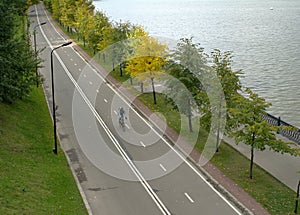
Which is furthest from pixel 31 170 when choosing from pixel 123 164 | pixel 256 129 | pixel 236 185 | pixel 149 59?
pixel 149 59

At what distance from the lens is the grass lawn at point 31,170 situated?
18250 millimetres

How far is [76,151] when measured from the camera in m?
27.3

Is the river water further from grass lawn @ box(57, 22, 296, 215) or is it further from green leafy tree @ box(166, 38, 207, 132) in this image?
grass lawn @ box(57, 22, 296, 215)

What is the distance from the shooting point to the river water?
48844mm

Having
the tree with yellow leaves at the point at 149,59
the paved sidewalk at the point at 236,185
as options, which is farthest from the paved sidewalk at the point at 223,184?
the tree with yellow leaves at the point at 149,59

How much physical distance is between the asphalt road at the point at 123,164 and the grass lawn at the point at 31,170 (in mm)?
981

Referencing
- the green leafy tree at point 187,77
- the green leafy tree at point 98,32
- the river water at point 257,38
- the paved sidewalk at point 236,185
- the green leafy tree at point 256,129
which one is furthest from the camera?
the green leafy tree at point 98,32

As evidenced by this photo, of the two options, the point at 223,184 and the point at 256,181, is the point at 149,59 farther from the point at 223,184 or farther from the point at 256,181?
the point at 256,181

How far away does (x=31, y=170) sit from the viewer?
22.0m

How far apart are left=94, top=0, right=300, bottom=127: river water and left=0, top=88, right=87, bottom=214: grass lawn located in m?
23.4

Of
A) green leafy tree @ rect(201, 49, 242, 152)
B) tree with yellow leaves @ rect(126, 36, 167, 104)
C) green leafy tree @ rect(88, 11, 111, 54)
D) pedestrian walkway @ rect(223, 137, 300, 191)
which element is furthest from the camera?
green leafy tree @ rect(88, 11, 111, 54)

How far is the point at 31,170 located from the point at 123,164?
19.2 ft

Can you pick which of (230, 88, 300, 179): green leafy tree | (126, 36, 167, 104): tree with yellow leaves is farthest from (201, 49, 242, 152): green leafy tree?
(126, 36, 167, 104): tree with yellow leaves

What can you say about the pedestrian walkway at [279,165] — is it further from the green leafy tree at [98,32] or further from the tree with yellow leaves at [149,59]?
the green leafy tree at [98,32]
